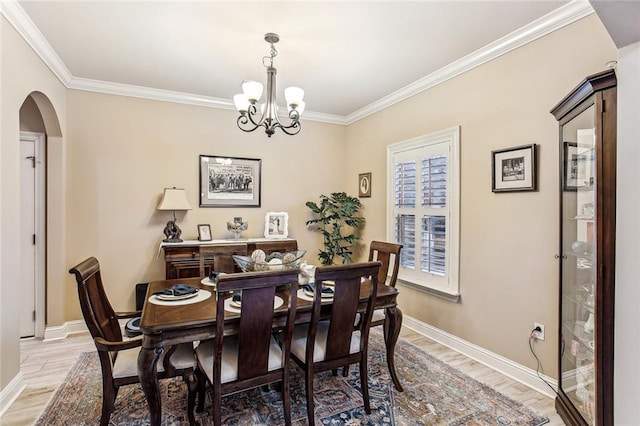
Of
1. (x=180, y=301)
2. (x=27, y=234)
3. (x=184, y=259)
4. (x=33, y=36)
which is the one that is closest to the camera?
(x=180, y=301)

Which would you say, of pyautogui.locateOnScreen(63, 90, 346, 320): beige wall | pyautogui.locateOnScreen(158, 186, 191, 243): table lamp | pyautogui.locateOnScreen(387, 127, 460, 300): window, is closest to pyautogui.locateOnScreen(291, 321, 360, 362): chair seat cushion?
pyautogui.locateOnScreen(387, 127, 460, 300): window

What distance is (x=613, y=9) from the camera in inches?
48.1

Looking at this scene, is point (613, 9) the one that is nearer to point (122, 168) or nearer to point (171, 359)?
point (171, 359)

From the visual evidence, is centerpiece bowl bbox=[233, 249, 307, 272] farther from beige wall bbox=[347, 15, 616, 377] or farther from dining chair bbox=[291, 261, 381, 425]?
beige wall bbox=[347, 15, 616, 377]

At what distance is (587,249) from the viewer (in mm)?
1934

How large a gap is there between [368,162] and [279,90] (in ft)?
4.91

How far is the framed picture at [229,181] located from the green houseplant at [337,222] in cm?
79

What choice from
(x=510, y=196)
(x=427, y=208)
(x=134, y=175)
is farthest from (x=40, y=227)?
(x=510, y=196)

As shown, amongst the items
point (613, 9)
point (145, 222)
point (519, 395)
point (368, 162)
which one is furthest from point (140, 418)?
point (368, 162)

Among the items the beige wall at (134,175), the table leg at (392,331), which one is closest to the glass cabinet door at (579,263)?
the table leg at (392,331)

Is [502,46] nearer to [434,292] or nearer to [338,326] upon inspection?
[434,292]

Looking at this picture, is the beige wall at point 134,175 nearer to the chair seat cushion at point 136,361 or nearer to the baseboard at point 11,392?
the baseboard at point 11,392

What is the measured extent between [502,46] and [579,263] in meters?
1.80

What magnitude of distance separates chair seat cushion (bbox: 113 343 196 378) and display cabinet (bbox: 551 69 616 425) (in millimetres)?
2165
